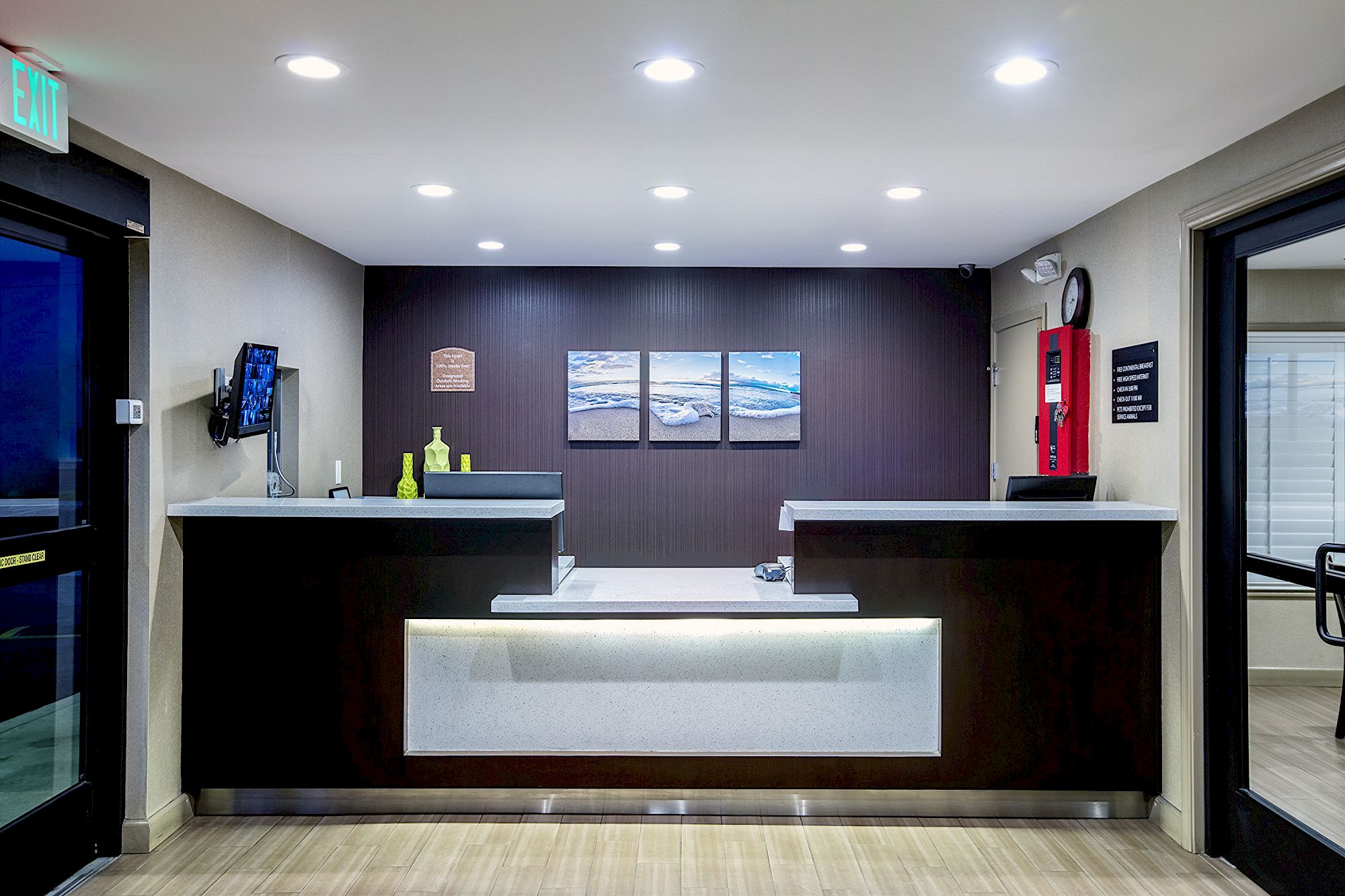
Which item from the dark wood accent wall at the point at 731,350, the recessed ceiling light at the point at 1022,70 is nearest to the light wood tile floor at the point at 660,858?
the dark wood accent wall at the point at 731,350

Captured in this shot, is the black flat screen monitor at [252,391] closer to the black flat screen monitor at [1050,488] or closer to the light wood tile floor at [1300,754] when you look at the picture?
the black flat screen monitor at [1050,488]

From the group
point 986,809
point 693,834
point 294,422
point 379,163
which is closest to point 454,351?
point 294,422

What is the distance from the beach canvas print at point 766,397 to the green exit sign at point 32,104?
3.81 metres

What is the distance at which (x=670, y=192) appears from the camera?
3.94 metres

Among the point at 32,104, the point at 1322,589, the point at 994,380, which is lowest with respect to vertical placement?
the point at 1322,589

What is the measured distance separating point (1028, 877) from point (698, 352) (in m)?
3.52

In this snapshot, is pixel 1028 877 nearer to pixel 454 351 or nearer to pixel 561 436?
pixel 561 436

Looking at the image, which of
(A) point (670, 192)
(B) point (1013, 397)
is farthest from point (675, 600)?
(B) point (1013, 397)

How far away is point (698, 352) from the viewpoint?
19.1ft

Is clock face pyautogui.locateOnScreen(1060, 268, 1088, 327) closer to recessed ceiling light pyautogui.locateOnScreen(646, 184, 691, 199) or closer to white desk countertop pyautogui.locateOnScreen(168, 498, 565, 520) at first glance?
recessed ceiling light pyautogui.locateOnScreen(646, 184, 691, 199)

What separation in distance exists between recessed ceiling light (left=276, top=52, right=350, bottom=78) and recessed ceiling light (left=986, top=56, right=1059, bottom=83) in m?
1.83

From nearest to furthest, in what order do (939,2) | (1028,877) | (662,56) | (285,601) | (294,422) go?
1. (939,2)
2. (662,56)
3. (1028,877)
4. (285,601)
5. (294,422)

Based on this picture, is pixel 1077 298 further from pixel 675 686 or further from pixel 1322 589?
pixel 675 686

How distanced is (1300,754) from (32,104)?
447cm
